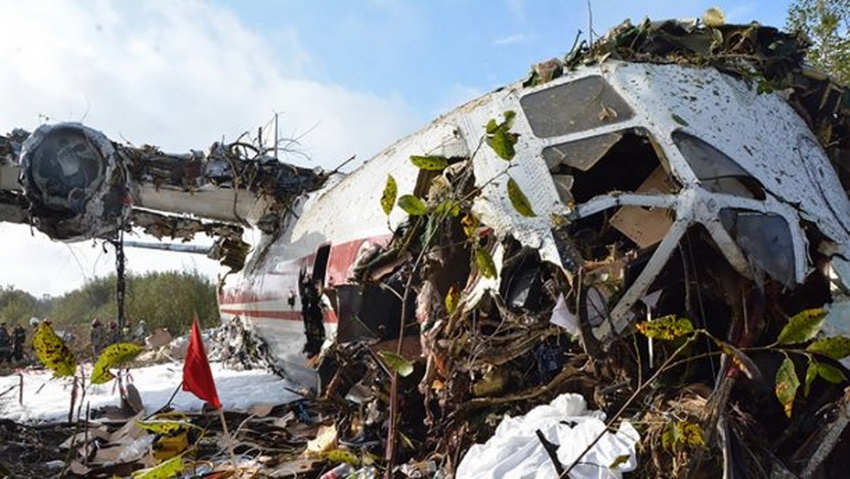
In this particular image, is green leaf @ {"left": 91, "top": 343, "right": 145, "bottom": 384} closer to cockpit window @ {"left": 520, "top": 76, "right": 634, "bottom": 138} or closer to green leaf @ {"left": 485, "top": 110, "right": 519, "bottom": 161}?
green leaf @ {"left": 485, "top": 110, "right": 519, "bottom": 161}

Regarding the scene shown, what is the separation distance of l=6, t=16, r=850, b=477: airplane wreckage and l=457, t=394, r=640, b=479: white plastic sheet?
18 millimetres

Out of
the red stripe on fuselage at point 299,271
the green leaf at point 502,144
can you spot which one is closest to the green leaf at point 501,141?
the green leaf at point 502,144

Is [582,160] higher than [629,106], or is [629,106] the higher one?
[629,106]

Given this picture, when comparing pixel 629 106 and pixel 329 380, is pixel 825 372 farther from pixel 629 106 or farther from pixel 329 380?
pixel 329 380

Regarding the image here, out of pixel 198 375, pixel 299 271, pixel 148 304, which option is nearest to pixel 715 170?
pixel 198 375

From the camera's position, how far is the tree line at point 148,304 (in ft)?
91.6

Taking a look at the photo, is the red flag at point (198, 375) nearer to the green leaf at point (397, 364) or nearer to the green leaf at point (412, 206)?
the green leaf at point (397, 364)

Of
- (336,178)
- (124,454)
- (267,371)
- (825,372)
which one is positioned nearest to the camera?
(825,372)

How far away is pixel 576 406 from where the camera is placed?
141 inches

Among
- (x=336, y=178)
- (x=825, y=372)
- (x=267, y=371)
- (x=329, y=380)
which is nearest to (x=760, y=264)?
(x=825, y=372)

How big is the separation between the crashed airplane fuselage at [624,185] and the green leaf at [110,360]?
1.61 metres

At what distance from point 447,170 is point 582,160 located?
0.95 m

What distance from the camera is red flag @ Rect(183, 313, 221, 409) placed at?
309cm

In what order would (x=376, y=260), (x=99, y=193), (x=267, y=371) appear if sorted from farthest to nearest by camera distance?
(x=267, y=371) < (x=99, y=193) < (x=376, y=260)
